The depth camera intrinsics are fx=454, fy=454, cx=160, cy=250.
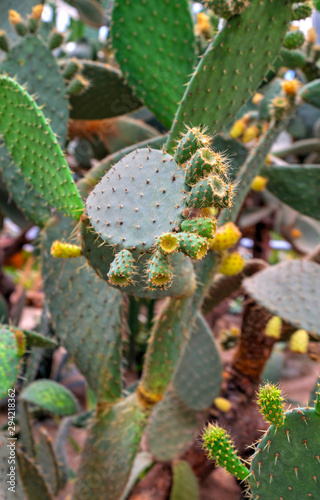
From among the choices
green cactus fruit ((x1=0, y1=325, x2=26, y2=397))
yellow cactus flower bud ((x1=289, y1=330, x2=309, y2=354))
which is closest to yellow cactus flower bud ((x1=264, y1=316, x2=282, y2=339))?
yellow cactus flower bud ((x1=289, y1=330, x2=309, y2=354))

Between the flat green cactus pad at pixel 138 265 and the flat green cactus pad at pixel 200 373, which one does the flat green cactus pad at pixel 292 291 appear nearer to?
the flat green cactus pad at pixel 200 373

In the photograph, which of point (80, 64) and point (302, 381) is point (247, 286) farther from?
point (302, 381)

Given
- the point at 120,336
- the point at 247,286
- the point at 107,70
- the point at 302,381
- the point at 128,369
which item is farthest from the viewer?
the point at 302,381

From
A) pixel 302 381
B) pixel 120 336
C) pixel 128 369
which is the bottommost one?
pixel 302 381

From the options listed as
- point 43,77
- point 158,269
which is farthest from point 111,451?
point 43,77

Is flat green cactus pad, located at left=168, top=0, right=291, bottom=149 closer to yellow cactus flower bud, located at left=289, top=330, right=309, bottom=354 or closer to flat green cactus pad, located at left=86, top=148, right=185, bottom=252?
flat green cactus pad, located at left=86, top=148, right=185, bottom=252

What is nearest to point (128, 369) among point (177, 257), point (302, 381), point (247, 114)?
point (302, 381)

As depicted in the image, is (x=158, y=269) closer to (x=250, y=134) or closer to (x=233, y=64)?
(x=233, y=64)
